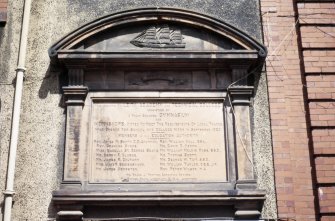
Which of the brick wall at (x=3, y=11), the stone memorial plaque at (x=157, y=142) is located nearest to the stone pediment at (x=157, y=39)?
the stone memorial plaque at (x=157, y=142)

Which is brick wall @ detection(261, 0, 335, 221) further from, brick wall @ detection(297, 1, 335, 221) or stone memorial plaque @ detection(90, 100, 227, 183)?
stone memorial plaque @ detection(90, 100, 227, 183)

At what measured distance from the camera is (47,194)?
6738 millimetres

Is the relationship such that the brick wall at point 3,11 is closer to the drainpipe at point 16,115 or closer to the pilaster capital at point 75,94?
the drainpipe at point 16,115

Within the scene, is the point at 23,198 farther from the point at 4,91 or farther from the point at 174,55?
the point at 174,55

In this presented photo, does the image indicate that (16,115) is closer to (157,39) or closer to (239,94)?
(157,39)

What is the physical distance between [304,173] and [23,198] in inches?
140

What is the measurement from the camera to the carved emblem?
733cm

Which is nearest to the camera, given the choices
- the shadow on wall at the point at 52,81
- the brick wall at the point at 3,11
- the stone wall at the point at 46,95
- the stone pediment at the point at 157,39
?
the stone wall at the point at 46,95

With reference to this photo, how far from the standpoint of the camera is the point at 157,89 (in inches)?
283

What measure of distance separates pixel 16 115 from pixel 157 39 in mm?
2133

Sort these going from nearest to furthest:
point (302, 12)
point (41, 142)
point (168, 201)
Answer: point (168, 201), point (41, 142), point (302, 12)

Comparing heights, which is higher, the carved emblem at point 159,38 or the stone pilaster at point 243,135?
the carved emblem at point 159,38

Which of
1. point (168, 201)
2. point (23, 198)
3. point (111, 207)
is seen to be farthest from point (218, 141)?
point (23, 198)

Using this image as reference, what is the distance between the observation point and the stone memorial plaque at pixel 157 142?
6785 millimetres
